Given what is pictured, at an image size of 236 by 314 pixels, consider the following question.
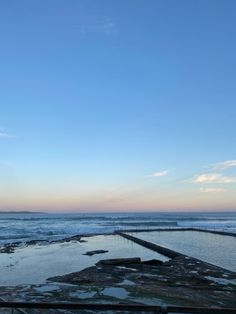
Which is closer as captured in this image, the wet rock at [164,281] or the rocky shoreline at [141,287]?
the rocky shoreline at [141,287]

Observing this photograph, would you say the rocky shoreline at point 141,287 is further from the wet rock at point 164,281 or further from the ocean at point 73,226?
the ocean at point 73,226

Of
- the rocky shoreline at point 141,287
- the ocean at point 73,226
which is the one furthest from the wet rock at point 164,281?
the ocean at point 73,226

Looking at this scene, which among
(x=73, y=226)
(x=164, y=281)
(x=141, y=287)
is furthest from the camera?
(x=73, y=226)

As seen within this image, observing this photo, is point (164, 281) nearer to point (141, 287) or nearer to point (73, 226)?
point (141, 287)

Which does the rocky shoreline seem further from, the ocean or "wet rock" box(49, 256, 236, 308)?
the ocean

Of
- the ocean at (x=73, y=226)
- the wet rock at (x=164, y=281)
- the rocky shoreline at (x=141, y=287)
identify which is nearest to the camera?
the rocky shoreline at (x=141, y=287)

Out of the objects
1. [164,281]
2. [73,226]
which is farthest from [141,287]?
[73,226]

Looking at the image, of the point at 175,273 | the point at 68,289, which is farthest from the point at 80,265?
the point at 68,289

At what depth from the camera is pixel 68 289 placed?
15.3 metres

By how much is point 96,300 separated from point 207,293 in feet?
13.7

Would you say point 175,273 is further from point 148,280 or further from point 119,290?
point 119,290

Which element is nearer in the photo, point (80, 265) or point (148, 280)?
point (148, 280)

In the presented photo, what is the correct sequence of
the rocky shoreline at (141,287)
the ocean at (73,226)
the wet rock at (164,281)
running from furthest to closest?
the ocean at (73,226) → the wet rock at (164,281) → the rocky shoreline at (141,287)

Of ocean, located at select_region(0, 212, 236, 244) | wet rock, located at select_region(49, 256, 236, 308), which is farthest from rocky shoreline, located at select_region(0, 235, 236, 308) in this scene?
ocean, located at select_region(0, 212, 236, 244)
